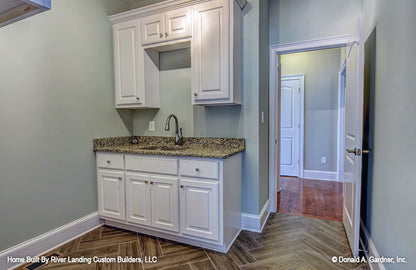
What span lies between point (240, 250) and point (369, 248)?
104cm

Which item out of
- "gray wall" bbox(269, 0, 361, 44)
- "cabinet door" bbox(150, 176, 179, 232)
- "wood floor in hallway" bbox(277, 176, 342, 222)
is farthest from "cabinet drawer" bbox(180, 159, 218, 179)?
"gray wall" bbox(269, 0, 361, 44)

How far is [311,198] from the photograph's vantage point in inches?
135

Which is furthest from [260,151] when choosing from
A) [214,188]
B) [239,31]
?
[239,31]

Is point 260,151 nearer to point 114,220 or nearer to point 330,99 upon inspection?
point 114,220

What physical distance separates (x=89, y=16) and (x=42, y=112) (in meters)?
1.16

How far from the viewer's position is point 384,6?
1.66m

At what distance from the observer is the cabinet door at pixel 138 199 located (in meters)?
2.21

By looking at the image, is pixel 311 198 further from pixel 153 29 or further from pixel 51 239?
pixel 51 239

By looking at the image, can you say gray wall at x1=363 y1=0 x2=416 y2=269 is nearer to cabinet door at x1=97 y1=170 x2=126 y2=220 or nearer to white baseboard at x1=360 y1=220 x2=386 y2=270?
white baseboard at x1=360 y1=220 x2=386 y2=270

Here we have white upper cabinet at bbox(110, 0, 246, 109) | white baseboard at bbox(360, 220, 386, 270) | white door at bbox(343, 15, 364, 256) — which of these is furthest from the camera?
white upper cabinet at bbox(110, 0, 246, 109)

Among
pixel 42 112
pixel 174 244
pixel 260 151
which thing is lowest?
pixel 174 244

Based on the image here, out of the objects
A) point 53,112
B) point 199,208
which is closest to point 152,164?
point 199,208

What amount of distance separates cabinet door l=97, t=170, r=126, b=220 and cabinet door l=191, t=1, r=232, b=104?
117 centimetres

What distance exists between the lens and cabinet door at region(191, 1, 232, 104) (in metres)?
2.12
